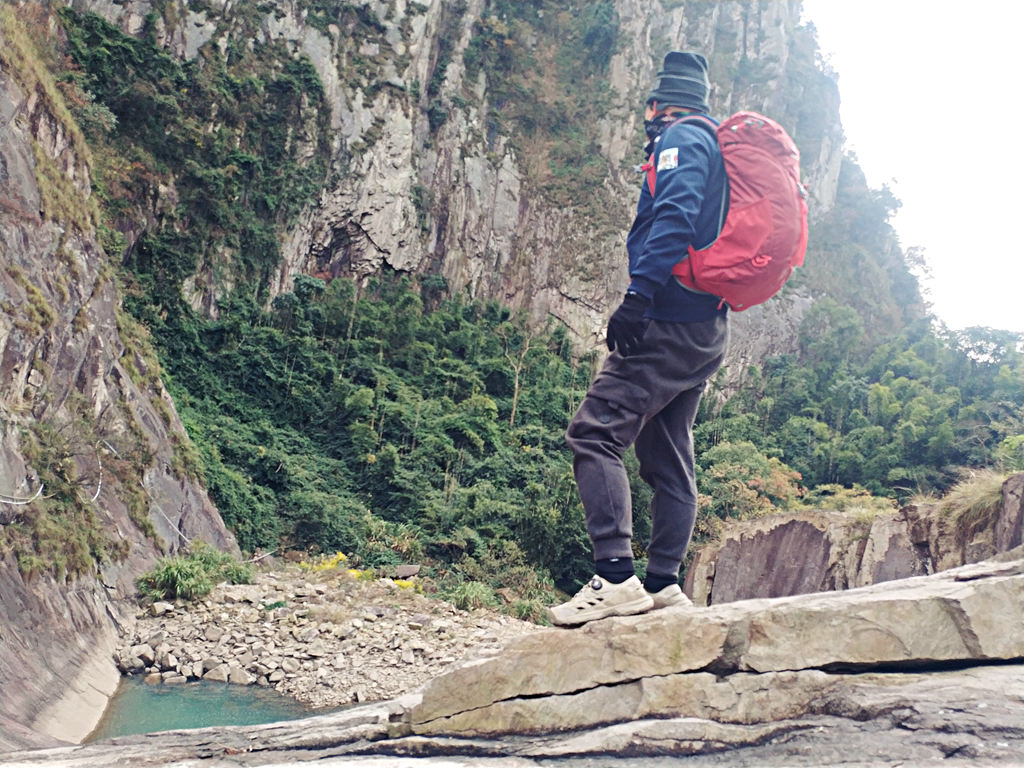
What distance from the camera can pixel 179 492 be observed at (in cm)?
1271

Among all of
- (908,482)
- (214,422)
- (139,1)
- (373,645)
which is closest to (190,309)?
(214,422)

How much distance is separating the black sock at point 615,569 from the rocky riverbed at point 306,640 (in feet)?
18.5

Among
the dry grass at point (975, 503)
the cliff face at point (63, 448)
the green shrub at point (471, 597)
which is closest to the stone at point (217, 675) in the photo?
A: the cliff face at point (63, 448)

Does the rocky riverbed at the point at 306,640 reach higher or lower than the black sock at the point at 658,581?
lower

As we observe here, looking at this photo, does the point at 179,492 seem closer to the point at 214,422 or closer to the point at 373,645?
the point at 373,645

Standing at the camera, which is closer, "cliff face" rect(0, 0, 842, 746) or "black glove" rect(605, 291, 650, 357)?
"black glove" rect(605, 291, 650, 357)

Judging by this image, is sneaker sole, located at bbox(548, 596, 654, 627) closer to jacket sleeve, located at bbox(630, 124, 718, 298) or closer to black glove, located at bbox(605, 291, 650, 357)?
black glove, located at bbox(605, 291, 650, 357)

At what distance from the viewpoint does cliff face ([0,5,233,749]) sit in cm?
654

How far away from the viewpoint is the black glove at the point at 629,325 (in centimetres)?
253

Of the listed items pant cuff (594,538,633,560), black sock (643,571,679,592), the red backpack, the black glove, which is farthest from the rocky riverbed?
the red backpack

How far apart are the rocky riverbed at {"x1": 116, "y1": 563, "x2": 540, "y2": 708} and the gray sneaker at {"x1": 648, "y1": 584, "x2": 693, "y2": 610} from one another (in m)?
5.50

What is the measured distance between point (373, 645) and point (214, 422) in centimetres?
1189

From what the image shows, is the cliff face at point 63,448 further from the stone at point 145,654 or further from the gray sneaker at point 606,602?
the gray sneaker at point 606,602

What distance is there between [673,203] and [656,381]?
0.56 m
